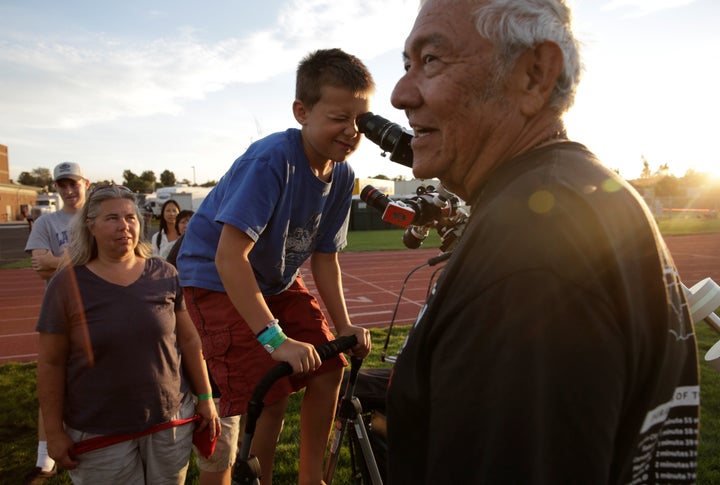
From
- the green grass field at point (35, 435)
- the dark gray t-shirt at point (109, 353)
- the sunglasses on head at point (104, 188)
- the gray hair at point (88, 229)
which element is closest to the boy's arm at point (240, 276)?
the dark gray t-shirt at point (109, 353)

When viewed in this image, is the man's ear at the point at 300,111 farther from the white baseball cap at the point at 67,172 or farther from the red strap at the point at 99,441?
the white baseball cap at the point at 67,172

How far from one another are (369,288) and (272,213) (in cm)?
1063

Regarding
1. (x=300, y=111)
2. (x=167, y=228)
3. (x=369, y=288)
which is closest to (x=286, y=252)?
(x=300, y=111)

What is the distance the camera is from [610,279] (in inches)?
29.6

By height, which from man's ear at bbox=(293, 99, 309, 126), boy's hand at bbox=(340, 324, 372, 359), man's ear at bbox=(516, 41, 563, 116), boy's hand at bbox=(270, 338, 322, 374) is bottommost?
boy's hand at bbox=(340, 324, 372, 359)

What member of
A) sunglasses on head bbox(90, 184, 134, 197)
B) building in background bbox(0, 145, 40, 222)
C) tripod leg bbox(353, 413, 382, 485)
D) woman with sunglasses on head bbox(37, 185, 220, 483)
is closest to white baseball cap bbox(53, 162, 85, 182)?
sunglasses on head bbox(90, 184, 134, 197)

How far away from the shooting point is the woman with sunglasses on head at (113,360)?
245 cm

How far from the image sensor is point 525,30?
105 cm

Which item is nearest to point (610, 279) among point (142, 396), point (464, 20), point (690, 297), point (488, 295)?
point (488, 295)

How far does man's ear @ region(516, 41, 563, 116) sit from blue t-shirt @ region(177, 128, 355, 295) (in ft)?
3.91

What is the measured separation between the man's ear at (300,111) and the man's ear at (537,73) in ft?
4.61

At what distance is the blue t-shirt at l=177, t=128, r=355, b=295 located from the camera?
2010mm

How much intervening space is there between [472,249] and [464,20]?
1.88ft

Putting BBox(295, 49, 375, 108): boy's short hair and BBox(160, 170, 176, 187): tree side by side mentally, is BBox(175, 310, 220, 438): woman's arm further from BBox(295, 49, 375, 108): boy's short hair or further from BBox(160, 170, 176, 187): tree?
BBox(160, 170, 176, 187): tree
